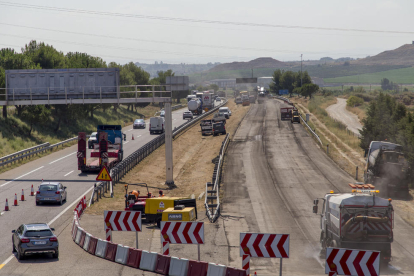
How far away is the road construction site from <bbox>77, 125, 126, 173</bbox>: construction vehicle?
228 centimetres

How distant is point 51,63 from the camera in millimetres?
77312

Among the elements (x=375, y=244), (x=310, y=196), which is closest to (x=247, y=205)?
(x=310, y=196)

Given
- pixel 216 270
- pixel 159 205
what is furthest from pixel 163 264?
pixel 159 205

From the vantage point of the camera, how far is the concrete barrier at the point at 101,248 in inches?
768

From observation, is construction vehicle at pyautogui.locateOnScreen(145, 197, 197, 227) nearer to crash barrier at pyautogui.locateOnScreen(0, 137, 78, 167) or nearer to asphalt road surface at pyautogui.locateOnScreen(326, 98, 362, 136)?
crash barrier at pyautogui.locateOnScreen(0, 137, 78, 167)

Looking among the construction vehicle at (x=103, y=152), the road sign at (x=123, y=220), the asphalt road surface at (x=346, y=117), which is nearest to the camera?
the road sign at (x=123, y=220)

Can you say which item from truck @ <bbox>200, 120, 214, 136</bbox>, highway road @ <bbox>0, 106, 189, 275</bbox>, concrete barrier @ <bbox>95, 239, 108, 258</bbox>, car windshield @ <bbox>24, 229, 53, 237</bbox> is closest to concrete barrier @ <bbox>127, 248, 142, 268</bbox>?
concrete barrier @ <bbox>95, 239, 108, 258</bbox>

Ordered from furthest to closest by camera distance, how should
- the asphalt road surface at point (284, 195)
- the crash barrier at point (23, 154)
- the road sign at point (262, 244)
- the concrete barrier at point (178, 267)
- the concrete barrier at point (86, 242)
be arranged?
the crash barrier at point (23, 154) < the concrete barrier at point (86, 242) < the asphalt road surface at point (284, 195) < the concrete barrier at point (178, 267) < the road sign at point (262, 244)

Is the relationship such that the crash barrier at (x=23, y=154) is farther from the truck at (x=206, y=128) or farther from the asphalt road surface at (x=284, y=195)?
the truck at (x=206, y=128)

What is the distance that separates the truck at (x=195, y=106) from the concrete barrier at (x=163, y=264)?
295ft

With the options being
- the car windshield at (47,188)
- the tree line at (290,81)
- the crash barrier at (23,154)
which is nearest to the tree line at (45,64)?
the crash barrier at (23,154)

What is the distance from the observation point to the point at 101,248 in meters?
19.7

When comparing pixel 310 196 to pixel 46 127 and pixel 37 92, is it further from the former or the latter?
pixel 46 127

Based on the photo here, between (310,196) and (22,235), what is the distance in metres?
21.3
